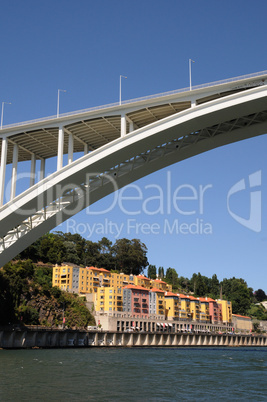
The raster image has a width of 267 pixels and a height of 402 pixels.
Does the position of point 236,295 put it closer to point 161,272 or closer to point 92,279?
point 161,272

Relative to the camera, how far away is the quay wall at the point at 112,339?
54094 millimetres

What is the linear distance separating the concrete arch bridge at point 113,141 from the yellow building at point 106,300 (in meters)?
54.0

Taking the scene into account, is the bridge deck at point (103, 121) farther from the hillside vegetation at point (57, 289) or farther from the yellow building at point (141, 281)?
the yellow building at point (141, 281)

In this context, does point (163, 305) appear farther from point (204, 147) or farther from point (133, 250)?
point (204, 147)

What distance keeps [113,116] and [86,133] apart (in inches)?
105

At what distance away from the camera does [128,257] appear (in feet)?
359

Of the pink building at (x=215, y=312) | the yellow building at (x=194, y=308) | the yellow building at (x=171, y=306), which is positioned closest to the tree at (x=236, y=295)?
the pink building at (x=215, y=312)

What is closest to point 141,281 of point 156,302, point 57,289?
point 156,302

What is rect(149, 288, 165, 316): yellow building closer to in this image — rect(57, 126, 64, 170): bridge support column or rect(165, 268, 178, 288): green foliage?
rect(165, 268, 178, 288): green foliage

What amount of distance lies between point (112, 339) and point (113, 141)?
2234 inches

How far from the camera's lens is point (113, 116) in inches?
894

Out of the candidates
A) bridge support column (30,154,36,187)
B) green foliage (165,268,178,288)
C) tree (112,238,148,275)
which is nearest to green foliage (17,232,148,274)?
tree (112,238,148,275)

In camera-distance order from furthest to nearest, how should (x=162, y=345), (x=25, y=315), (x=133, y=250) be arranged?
1. (x=133, y=250)
2. (x=162, y=345)
3. (x=25, y=315)

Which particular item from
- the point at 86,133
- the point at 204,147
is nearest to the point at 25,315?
the point at 86,133
